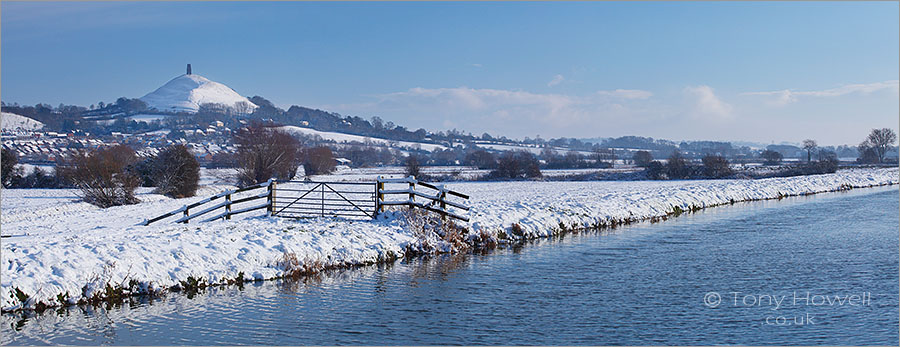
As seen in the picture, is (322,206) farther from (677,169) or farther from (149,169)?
(677,169)

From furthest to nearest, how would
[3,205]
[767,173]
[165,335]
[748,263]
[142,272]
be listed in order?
[767,173] < [3,205] < [748,263] < [142,272] < [165,335]

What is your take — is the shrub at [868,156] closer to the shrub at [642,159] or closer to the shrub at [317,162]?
the shrub at [642,159]

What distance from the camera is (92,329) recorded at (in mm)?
11086

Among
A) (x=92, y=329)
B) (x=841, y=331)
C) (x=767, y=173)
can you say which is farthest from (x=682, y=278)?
(x=767, y=173)

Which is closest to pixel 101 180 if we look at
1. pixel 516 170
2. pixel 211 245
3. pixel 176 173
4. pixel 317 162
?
pixel 176 173

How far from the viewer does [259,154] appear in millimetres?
58312

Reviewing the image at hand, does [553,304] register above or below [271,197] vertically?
below

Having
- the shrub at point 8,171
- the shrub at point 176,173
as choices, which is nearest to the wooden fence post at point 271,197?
the shrub at point 176,173

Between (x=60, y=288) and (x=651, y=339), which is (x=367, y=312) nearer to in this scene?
(x=651, y=339)

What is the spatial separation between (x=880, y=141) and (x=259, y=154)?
9933 centimetres

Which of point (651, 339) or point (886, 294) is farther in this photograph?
point (886, 294)

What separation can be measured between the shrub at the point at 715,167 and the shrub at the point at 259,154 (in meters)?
40.0

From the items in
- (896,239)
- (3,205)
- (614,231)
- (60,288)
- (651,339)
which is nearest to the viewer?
(651,339)

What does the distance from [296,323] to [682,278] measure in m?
7.84
